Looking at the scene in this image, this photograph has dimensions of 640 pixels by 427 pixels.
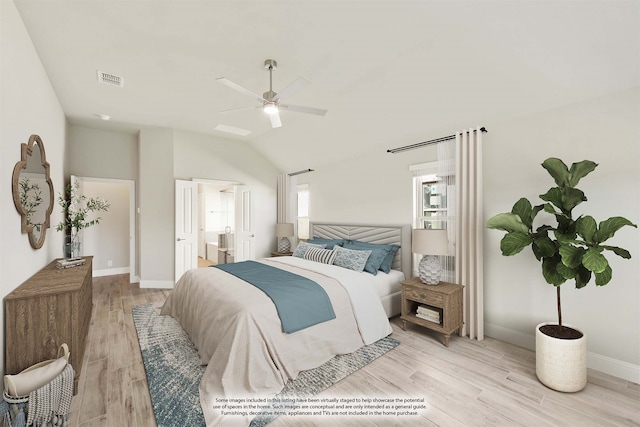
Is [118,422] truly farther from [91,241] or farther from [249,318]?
[91,241]

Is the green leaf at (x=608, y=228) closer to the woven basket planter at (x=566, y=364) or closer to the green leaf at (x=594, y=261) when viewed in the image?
the green leaf at (x=594, y=261)

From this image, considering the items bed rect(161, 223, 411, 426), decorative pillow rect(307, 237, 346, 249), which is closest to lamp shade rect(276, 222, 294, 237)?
decorative pillow rect(307, 237, 346, 249)

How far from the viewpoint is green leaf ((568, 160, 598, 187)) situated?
6.97 feet

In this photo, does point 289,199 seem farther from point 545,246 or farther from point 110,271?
point 545,246

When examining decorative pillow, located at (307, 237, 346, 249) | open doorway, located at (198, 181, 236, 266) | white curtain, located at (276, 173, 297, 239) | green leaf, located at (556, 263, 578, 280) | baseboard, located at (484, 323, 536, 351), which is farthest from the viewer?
open doorway, located at (198, 181, 236, 266)

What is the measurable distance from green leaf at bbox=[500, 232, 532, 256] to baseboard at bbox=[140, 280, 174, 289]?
5.15 m

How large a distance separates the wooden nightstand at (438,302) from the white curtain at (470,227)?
5.0 inches

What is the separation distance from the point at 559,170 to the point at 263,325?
8.82ft

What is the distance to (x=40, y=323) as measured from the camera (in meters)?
1.96

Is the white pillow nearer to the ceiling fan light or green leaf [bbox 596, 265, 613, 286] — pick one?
the ceiling fan light

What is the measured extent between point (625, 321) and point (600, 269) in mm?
950

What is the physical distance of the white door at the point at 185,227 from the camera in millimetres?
4996

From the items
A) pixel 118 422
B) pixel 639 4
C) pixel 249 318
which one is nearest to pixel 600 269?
pixel 639 4
